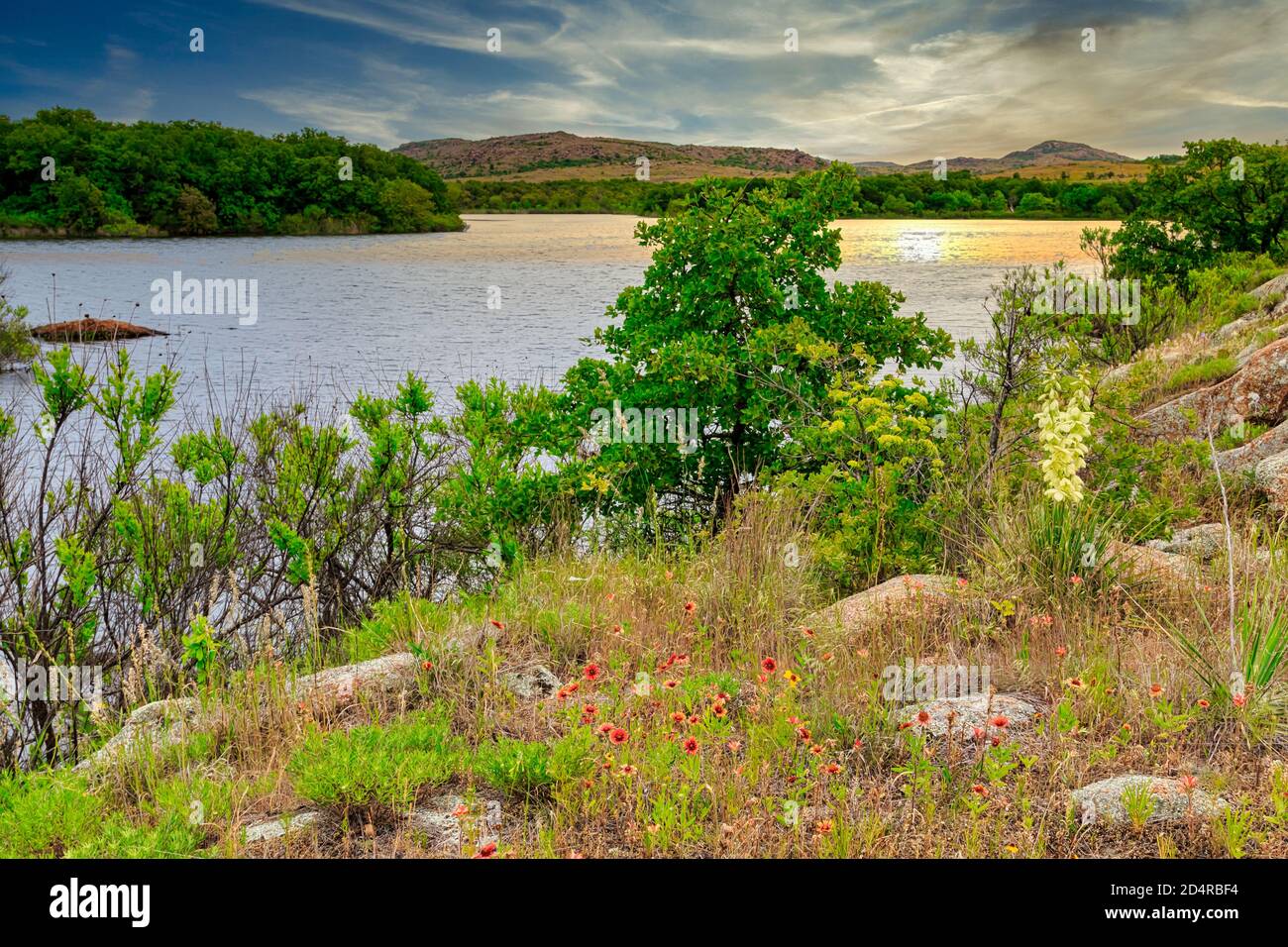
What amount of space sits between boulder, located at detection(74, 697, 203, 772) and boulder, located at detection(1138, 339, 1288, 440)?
8541 millimetres

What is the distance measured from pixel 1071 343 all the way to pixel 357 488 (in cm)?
643

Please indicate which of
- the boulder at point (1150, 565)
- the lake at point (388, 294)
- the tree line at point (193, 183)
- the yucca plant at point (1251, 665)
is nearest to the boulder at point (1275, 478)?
the boulder at point (1150, 565)

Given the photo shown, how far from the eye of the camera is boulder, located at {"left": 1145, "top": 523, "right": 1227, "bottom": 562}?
6.23m

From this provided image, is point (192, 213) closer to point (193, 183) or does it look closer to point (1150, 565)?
point (193, 183)

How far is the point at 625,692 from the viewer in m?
4.57

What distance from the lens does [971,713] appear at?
4.18 metres

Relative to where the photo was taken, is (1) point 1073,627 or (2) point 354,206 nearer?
(1) point 1073,627

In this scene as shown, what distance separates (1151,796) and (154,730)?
4.52 metres

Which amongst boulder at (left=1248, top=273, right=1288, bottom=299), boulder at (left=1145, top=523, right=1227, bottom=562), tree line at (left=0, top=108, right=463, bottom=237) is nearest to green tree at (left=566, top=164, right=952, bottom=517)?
boulder at (left=1145, top=523, right=1227, bottom=562)

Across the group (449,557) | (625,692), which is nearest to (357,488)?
(449,557)

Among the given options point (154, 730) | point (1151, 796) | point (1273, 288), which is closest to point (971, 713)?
point (1151, 796)

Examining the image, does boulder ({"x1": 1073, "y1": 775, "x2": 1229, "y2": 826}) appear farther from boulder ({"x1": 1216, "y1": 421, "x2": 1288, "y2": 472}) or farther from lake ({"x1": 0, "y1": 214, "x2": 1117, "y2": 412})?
lake ({"x1": 0, "y1": 214, "x2": 1117, "y2": 412})

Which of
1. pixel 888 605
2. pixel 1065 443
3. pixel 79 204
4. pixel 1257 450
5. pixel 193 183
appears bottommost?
pixel 888 605
